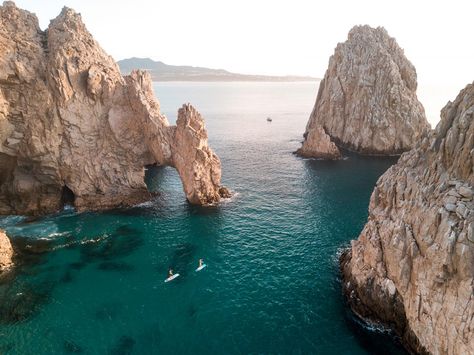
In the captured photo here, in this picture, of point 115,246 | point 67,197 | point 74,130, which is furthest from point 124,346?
point 74,130

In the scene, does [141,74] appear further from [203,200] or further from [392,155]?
[392,155]

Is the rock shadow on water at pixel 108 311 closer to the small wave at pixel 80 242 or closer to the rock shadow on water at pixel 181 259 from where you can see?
Result: the rock shadow on water at pixel 181 259

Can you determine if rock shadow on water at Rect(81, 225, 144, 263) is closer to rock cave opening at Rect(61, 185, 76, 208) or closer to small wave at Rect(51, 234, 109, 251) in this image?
small wave at Rect(51, 234, 109, 251)

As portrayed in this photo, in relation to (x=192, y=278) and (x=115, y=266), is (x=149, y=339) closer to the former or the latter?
(x=192, y=278)

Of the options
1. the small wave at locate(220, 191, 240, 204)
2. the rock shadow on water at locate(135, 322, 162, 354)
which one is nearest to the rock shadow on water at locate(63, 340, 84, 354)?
the rock shadow on water at locate(135, 322, 162, 354)

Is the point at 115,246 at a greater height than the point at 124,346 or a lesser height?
greater

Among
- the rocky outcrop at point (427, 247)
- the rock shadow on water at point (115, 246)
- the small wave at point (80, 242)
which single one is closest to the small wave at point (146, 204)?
the rock shadow on water at point (115, 246)
